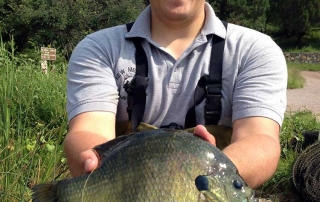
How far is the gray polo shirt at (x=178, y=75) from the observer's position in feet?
8.12

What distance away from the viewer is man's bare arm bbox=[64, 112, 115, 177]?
7.18ft

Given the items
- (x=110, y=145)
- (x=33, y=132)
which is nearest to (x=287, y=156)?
(x=33, y=132)

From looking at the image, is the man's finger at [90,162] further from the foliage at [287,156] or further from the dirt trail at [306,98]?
the dirt trail at [306,98]

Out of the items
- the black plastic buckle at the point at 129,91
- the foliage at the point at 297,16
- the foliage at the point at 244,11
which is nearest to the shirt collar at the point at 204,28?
the black plastic buckle at the point at 129,91

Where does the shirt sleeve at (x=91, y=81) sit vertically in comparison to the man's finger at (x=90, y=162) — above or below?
above

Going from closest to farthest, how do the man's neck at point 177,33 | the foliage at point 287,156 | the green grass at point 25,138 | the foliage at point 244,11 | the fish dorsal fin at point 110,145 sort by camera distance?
the fish dorsal fin at point 110,145 → the man's neck at point 177,33 → the green grass at point 25,138 → the foliage at point 287,156 → the foliage at point 244,11

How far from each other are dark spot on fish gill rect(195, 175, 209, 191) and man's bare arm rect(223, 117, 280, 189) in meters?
0.53

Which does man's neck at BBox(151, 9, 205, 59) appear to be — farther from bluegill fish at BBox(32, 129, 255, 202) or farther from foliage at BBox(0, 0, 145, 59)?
foliage at BBox(0, 0, 145, 59)

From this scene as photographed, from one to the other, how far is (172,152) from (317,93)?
18189 mm

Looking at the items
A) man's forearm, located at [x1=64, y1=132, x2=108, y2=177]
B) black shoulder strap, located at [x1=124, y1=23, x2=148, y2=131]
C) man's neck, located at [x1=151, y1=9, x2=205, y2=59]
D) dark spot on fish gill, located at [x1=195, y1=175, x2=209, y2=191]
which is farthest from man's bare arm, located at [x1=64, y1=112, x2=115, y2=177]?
dark spot on fish gill, located at [x1=195, y1=175, x2=209, y2=191]

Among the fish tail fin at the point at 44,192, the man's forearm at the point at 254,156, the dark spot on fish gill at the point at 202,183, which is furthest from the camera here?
the man's forearm at the point at 254,156

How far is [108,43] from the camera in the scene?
2668mm

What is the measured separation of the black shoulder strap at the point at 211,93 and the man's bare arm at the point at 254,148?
0.49 feet

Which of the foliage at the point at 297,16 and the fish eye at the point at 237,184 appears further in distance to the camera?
the foliage at the point at 297,16
